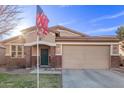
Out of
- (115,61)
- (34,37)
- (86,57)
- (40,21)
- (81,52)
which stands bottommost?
(115,61)

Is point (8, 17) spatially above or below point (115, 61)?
above

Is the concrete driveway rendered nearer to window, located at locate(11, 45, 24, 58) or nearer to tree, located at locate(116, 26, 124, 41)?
tree, located at locate(116, 26, 124, 41)

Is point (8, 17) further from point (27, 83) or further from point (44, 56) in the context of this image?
point (44, 56)

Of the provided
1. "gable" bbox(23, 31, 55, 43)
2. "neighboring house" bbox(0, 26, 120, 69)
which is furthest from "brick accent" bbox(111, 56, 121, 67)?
"gable" bbox(23, 31, 55, 43)

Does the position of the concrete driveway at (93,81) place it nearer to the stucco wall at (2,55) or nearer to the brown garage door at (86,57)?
the brown garage door at (86,57)

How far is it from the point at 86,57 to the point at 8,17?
798cm

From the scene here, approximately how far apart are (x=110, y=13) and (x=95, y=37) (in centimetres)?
242

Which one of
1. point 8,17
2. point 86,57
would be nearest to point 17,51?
point 8,17

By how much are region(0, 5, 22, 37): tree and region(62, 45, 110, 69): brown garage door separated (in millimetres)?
5675

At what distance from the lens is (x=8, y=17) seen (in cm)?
1669

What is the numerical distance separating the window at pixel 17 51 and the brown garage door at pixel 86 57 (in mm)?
3898

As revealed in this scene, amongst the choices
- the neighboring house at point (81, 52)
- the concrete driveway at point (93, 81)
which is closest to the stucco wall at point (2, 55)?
the neighboring house at point (81, 52)

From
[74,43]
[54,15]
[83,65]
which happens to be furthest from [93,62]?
[54,15]

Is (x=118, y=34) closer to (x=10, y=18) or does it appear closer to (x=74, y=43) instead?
(x=74, y=43)
